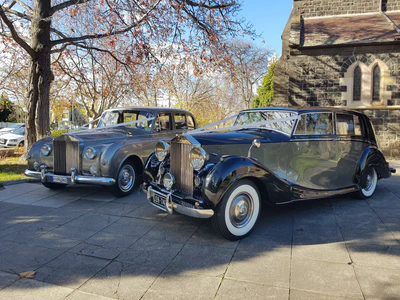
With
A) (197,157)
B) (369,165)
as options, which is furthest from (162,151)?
(369,165)

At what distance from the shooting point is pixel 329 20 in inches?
589

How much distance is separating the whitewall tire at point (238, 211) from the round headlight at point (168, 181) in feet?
2.64

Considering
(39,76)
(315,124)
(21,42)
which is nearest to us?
(315,124)

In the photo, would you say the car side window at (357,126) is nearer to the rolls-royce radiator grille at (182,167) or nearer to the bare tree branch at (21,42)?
the rolls-royce radiator grille at (182,167)

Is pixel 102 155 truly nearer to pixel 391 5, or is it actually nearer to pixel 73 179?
pixel 73 179

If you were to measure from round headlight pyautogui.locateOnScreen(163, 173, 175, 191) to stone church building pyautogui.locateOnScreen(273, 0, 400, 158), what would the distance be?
434 inches

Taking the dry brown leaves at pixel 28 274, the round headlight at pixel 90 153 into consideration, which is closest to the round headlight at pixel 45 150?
the round headlight at pixel 90 153

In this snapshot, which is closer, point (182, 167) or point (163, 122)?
point (182, 167)

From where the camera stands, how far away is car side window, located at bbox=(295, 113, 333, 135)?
500cm

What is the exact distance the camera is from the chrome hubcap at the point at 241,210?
404 centimetres

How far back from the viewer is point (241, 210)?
4.11 metres

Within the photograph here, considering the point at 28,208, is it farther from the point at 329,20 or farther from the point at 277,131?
the point at 329,20

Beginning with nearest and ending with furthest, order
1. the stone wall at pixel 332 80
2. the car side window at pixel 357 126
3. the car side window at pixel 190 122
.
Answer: the car side window at pixel 357 126 < the car side window at pixel 190 122 < the stone wall at pixel 332 80

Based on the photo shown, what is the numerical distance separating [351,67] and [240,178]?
37.8 ft
